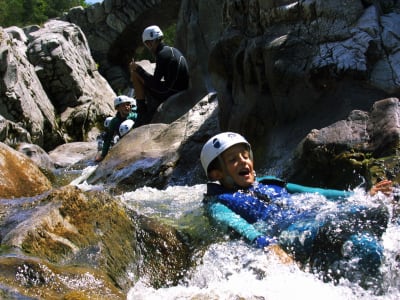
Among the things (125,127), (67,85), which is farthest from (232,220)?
(67,85)

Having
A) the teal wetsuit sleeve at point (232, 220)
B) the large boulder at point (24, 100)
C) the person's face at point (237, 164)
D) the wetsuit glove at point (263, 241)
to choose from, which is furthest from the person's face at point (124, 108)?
the wetsuit glove at point (263, 241)

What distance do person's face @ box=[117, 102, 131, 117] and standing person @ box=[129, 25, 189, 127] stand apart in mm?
219

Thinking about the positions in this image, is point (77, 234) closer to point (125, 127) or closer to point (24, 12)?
point (125, 127)

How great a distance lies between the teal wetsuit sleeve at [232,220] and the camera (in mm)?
4062

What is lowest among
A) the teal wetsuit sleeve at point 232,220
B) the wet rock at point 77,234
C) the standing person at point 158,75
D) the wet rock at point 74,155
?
the wet rock at point 74,155

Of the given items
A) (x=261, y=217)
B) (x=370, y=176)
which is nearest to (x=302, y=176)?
(x=370, y=176)

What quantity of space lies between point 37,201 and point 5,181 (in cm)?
192

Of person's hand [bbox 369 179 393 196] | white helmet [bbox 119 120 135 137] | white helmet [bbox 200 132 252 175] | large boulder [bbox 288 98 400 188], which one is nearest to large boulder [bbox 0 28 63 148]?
white helmet [bbox 119 120 135 137]

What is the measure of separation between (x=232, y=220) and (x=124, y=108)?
8.02 metres

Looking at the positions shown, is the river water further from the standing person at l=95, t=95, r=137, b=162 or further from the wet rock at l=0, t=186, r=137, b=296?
the standing person at l=95, t=95, r=137, b=162

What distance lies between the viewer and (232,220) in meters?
4.29

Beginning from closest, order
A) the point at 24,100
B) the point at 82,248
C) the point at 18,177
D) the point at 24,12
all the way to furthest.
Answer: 1. the point at 82,248
2. the point at 18,177
3. the point at 24,100
4. the point at 24,12

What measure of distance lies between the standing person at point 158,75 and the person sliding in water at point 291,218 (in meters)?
7.06

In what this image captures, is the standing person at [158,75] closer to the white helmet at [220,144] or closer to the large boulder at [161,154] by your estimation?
the large boulder at [161,154]
